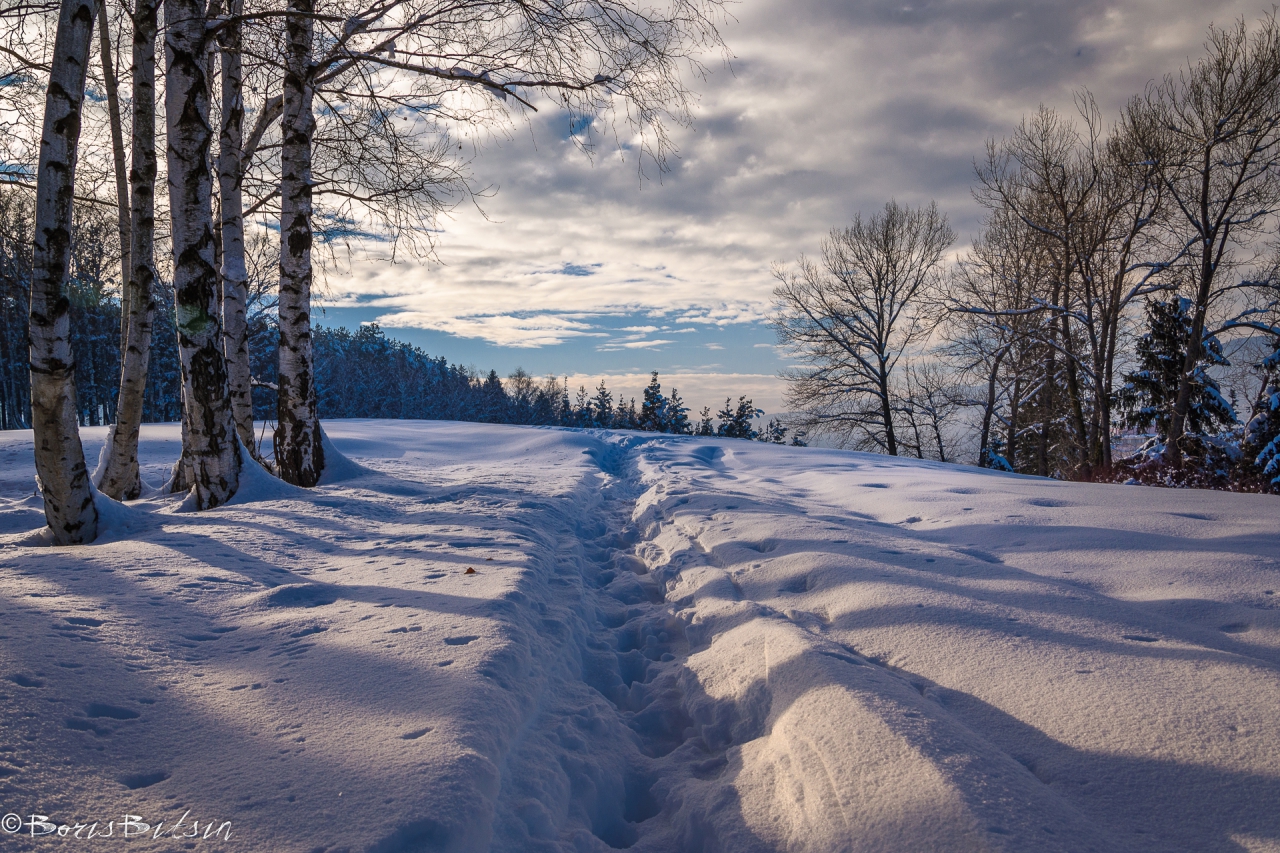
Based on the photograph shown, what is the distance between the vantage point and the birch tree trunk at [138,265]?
4832mm

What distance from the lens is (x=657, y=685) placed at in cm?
272

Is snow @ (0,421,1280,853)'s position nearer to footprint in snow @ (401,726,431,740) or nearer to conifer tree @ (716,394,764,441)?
footprint in snow @ (401,726,431,740)

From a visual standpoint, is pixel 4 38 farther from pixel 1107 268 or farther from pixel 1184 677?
pixel 1107 268

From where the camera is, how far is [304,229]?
20.0 ft

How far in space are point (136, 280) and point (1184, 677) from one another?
328 inches

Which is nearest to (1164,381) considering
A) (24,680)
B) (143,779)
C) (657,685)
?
(657,685)

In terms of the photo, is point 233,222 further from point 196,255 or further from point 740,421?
point 740,421

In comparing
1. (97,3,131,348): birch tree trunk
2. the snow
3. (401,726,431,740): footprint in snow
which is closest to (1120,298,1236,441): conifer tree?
the snow

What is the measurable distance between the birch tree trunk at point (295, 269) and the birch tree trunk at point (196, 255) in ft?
3.81

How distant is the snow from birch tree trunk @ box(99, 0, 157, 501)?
1.32m

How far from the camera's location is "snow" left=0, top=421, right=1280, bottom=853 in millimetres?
1449

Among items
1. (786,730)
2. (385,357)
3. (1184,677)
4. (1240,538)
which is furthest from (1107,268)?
(385,357)

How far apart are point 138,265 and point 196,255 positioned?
4.79ft

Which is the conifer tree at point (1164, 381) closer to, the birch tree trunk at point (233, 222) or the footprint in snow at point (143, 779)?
the footprint in snow at point (143, 779)
